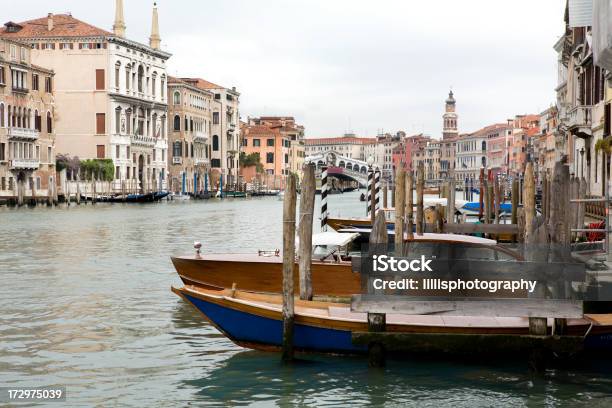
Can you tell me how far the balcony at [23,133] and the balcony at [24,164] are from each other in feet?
2.92

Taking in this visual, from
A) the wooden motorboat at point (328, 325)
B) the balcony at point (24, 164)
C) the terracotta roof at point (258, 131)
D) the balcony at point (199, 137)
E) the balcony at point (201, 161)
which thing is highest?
the terracotta roof at point (258, 131)

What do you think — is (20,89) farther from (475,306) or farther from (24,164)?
(475,306)

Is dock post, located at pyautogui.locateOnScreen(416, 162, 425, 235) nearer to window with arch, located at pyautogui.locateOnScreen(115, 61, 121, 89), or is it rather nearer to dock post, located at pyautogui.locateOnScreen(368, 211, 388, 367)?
dock post, located at pyautogui.locateOnScreen(368, 211, 388, 367)

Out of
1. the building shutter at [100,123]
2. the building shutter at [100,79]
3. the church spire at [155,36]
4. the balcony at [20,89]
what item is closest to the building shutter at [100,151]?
the building shutter at [100,123]

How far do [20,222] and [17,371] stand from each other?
67.4 ft

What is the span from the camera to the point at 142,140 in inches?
2165

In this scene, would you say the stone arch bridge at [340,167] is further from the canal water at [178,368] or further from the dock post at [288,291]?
the dock post at [288,291]

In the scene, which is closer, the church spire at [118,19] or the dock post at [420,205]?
the dock post at [420,205]

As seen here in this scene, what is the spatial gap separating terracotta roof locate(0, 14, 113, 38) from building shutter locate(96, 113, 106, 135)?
3.85m

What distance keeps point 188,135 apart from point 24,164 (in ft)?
76.9

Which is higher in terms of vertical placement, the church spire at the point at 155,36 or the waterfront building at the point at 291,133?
the church spire at the point at 155,36

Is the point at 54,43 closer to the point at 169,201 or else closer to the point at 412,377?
the point at 169,201

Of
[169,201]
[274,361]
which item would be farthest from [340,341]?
[169,201]

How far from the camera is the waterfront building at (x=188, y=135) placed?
204 feet
